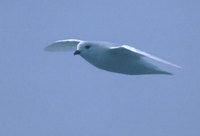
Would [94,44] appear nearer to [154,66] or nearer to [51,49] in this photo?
[154,66]

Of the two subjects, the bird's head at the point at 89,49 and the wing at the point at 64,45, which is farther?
the wing at the point at 64,45

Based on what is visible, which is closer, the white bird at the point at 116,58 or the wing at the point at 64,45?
the white bird at the point at 116,58

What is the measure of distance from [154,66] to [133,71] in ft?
0.24

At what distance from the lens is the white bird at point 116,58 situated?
1028 mm

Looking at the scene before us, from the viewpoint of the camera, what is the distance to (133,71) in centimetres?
105

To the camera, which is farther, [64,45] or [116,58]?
[64,45]

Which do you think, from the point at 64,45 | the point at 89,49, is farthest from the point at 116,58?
the point at 64,45

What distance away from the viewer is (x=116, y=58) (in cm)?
104

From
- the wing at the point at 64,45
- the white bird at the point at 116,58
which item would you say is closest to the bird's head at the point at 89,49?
the white bird at the point at 116,58

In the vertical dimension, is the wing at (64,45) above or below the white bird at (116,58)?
above

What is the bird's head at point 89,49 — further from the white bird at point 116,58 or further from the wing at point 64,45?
the wing at point 64,45

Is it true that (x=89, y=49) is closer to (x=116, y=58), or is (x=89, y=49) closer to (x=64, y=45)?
(x=116, y=58)

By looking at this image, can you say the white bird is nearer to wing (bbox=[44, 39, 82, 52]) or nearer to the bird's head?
the bird's head

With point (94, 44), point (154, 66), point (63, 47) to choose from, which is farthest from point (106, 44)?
point (63, 47)
